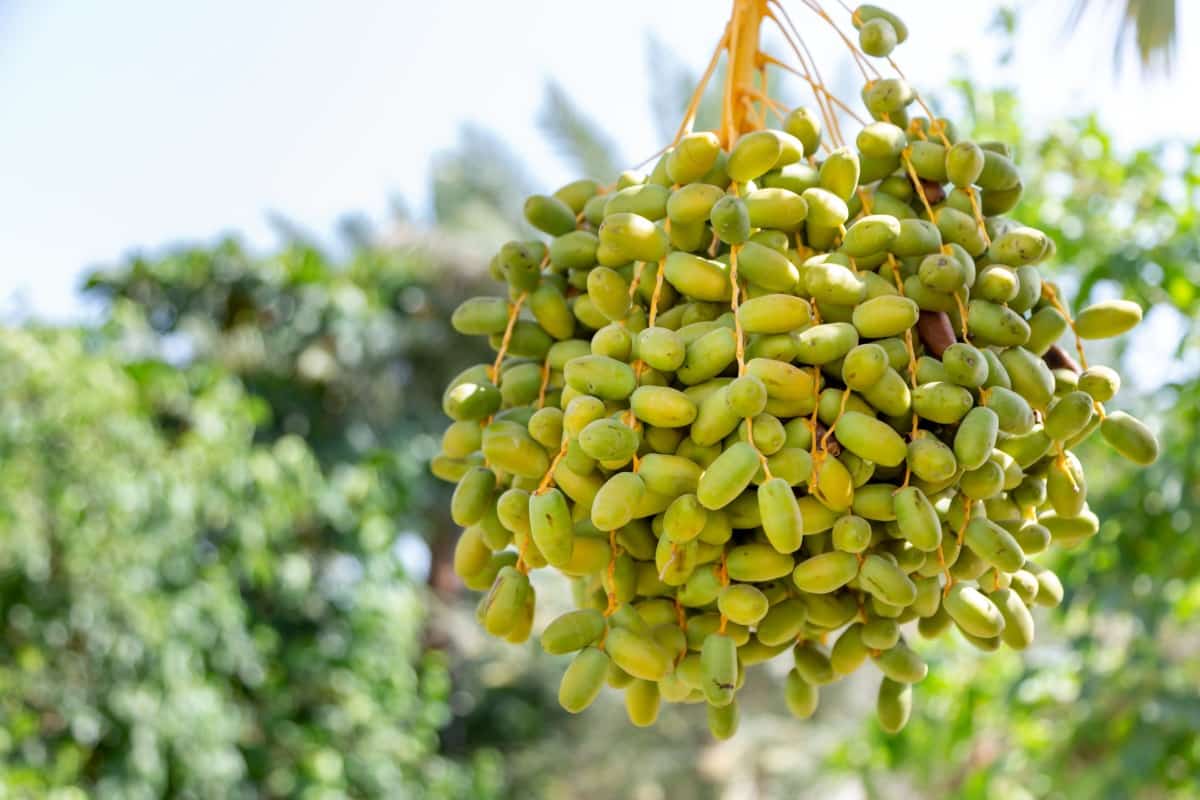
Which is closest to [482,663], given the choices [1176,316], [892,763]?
[892,763]

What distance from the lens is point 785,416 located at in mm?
701

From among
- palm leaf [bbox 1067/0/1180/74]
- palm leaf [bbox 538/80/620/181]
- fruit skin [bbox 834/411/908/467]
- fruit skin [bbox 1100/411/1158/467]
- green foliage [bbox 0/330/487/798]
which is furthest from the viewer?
palm leaf [bbox 538/80/620/181]

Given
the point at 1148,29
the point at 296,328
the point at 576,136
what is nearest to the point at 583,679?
the point at 1148,29

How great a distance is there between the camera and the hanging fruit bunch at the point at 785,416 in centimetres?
68

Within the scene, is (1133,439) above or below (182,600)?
above

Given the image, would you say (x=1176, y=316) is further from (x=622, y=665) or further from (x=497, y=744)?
(x=497, y=744)

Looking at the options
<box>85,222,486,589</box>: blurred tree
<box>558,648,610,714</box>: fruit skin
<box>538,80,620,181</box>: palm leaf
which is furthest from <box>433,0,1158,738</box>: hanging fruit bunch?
<box>538,80,620,181</box>: palm leaf

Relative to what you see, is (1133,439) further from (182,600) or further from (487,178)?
(487,178)

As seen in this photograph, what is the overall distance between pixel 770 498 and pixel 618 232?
0.67 feet

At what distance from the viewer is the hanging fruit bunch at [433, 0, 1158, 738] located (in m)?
0.68

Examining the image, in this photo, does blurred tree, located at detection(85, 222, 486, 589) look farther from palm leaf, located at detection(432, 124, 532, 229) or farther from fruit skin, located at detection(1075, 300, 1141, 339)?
fruit skin, located at detection(1075, 300, 1141, 339)

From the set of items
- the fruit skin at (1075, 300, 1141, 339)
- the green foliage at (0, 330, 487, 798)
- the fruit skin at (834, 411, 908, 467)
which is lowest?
the green foliage at (0, 330, 487, 798)

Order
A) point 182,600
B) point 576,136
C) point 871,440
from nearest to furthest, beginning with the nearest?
point 871,440
point 182,600
point 576,136

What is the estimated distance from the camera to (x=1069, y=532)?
0.80 metres
